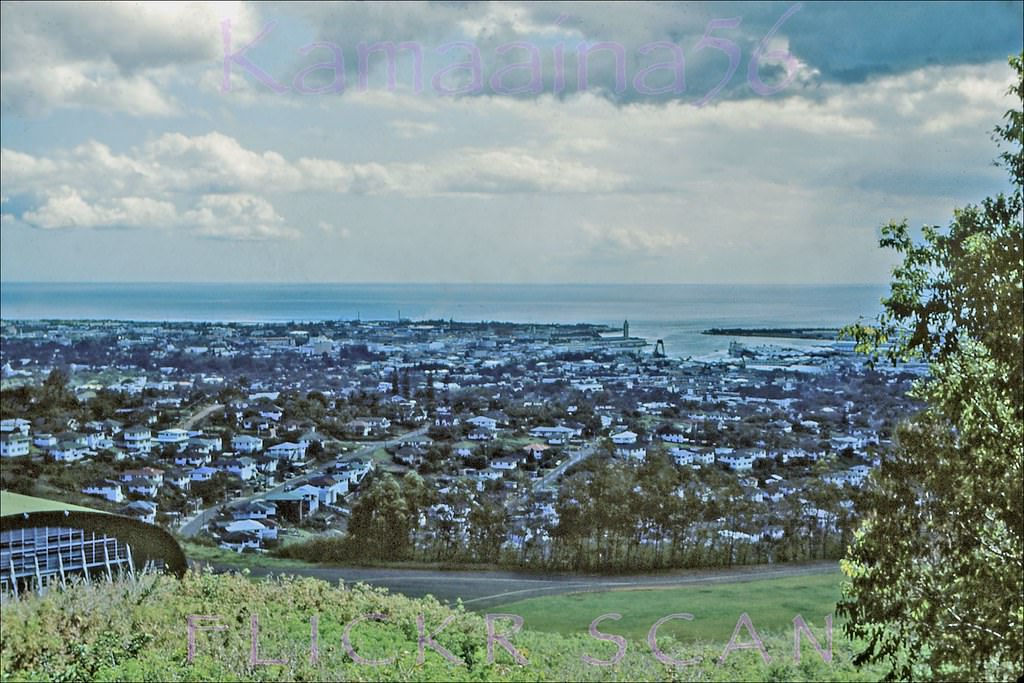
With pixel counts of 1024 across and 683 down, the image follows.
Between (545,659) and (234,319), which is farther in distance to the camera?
(234,319)

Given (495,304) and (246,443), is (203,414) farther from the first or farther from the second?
(495,304)

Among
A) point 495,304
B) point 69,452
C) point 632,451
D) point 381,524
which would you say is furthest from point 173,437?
point 632,451

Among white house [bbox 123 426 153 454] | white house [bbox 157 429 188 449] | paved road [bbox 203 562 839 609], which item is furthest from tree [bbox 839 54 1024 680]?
white house [bbox 123 426 153 454]

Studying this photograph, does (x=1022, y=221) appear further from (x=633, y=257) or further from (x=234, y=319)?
(x=234, y=319)

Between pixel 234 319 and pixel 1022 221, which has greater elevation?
pixel 1022 221

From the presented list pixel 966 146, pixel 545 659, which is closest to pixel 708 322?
pixel 966 146

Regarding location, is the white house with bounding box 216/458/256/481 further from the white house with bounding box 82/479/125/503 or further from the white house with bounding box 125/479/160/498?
the white house with bounding box 82/479/125/503
